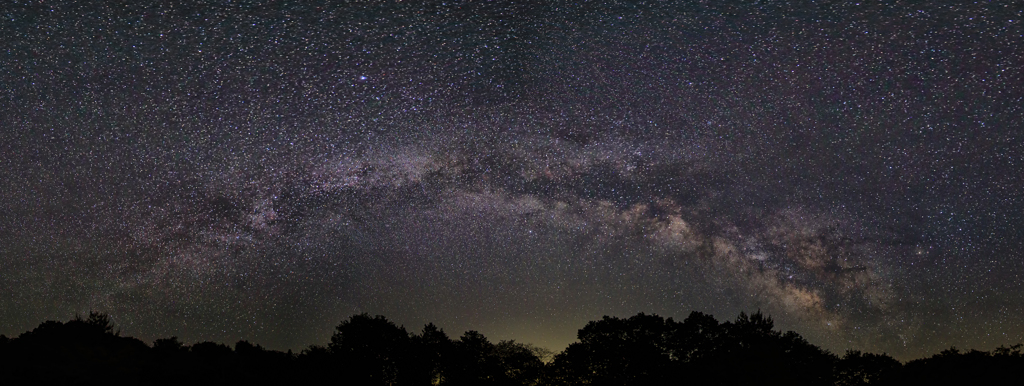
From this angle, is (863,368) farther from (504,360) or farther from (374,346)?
(374,346)

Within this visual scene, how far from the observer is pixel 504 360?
49.1m

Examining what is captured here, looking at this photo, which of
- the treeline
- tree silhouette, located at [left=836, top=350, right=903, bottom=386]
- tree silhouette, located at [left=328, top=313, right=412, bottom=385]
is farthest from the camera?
tree silhouette, located at [left=836, top=350, right=903, bottom=386]

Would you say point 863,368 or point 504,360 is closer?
point 863,368

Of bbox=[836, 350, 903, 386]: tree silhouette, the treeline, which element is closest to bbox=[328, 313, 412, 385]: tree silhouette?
the treeline

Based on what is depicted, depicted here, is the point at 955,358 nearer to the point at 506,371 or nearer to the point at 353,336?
the point at 506,371

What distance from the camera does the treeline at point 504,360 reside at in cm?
3688

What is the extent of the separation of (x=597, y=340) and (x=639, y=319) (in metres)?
3.50

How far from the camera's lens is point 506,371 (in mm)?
47281

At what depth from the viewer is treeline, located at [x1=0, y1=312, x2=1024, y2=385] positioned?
121 feet

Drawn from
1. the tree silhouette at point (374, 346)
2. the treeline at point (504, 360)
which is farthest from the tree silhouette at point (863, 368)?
the tree silhouette at point (374, 346)

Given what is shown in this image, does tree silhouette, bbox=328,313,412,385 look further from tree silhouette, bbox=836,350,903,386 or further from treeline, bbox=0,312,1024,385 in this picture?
tree silhouette, bbox=836,350,903,386

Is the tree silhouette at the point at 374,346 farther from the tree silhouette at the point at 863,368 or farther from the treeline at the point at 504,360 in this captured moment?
the tree silhouette at the point at 863,368

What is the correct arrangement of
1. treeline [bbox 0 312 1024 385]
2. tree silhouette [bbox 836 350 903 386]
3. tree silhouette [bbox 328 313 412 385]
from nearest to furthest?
treeline [bbox 0 312 1024 385], tree silhouette [bbox 328 313 412 385], tree silhouette [bbox 836 350 903 386]

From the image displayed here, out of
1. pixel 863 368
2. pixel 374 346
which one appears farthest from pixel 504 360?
pixel 863 368
